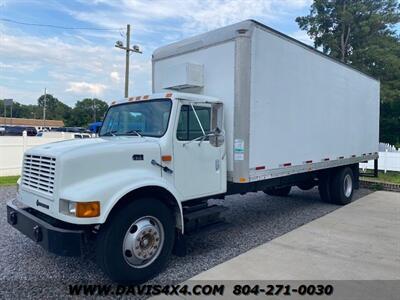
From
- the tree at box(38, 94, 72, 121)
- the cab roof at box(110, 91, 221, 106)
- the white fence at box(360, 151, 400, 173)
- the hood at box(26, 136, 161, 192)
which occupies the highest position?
the tree at box(38, 94, 72, 121)

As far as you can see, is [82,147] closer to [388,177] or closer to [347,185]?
[347,185]

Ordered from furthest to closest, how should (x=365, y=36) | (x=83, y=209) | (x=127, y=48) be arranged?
(x=365, y=36)
(x=127, y=48)
(x=83, y=209)

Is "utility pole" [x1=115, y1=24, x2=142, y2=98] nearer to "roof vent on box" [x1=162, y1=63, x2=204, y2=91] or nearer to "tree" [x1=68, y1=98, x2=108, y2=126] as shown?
"roof vent on box" [x1=162, y1=63, x2=204, y2=91]

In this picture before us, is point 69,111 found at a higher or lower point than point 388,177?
higher

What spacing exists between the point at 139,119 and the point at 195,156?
959 millimetres

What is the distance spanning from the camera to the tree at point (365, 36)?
20.1m

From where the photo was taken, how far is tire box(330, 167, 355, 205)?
28.1 feet

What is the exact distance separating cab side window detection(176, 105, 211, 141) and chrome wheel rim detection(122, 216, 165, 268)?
1.20 m

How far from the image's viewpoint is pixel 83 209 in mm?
3523

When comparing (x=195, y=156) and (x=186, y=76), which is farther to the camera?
(x=186, y=76)

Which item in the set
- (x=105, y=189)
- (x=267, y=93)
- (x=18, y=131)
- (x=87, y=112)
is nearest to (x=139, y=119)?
(x=105, y=189)

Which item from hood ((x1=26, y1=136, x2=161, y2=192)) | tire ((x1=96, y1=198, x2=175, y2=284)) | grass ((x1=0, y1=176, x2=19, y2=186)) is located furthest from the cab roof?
grass ((x1=0, y1=176, x2=19, y2=186))

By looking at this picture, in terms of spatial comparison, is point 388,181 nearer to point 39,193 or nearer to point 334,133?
point 334,133

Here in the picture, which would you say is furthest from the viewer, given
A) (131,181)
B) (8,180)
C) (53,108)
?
(53,108)
